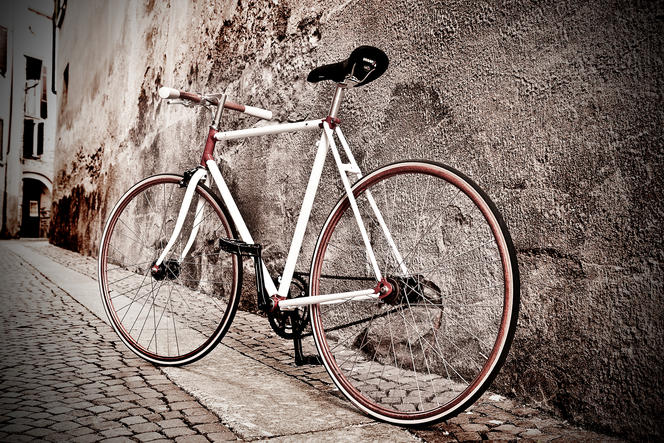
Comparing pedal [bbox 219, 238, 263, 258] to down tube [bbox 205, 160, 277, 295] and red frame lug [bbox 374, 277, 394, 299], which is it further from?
red frame lug [bbox 374, 277, 394, 299]

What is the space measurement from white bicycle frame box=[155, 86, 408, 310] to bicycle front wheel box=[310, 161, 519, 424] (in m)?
0.05

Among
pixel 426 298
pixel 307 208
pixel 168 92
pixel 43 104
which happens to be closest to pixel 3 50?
pixel 43 104

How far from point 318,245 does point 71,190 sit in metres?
11.9

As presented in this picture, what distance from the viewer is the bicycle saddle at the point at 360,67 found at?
6.72 feet

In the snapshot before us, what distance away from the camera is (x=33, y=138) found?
2748 cm

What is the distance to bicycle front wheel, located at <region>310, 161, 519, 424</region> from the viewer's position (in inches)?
71.4

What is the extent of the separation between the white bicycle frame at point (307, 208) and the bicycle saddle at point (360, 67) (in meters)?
0.10

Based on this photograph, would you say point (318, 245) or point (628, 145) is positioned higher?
point (628, 145)

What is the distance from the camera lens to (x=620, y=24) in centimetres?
174

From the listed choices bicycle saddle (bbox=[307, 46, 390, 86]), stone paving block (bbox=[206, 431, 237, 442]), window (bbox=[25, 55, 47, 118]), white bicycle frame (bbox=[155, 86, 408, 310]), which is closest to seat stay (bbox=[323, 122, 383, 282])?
white bicycle frame (bbox=[155, 86, 408, 310])

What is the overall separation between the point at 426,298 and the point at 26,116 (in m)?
29.2

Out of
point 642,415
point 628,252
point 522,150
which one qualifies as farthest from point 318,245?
point 642,415

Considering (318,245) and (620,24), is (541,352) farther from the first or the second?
(620,24)

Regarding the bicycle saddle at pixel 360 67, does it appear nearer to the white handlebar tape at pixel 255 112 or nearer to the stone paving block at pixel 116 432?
the white handlebar tape at pixel 255 112
